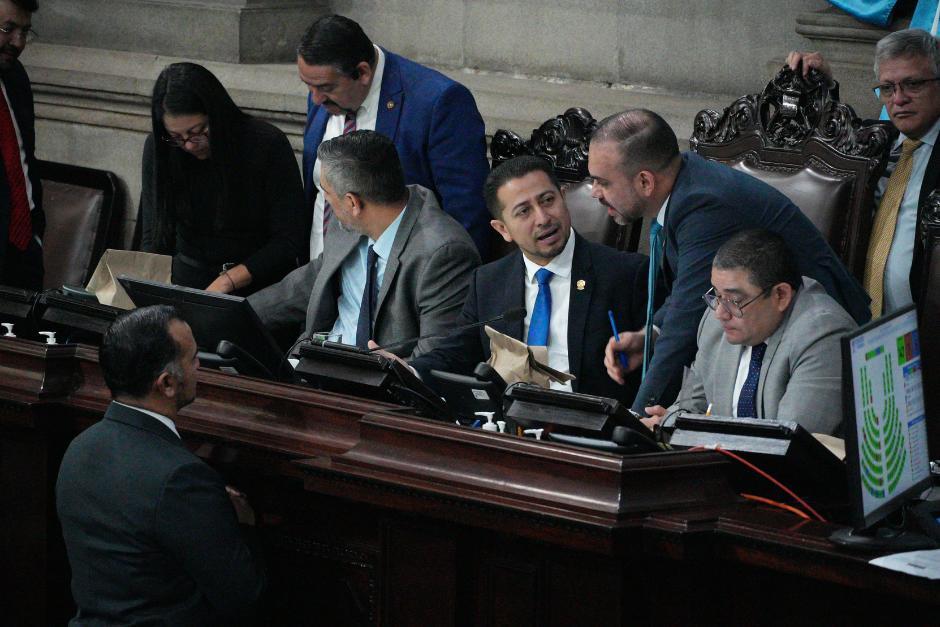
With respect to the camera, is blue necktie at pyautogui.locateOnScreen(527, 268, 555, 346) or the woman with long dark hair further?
the woman with long dark hair

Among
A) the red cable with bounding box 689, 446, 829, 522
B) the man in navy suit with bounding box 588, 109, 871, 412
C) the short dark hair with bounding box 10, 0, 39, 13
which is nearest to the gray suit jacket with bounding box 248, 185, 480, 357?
the man in navy suit with bounding box 588, 109, 871, 412

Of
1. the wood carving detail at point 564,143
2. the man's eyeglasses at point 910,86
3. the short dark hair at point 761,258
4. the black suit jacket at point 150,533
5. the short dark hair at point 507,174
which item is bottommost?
the black suit jacket at point 150,533

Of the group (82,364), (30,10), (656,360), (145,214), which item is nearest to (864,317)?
(656,360)

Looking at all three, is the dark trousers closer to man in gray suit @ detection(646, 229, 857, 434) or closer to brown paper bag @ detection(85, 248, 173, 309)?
brown paper bag @ detection(85, 248, 173, 309)

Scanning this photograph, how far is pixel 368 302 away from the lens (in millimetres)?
3959

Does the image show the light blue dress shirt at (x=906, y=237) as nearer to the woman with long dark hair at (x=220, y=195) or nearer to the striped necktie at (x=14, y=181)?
the woman with long dark hair at (x=220, y=195)

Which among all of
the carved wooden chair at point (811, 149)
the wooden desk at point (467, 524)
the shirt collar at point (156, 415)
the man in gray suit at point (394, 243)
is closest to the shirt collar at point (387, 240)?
the man in gray suit at point (394, 243)

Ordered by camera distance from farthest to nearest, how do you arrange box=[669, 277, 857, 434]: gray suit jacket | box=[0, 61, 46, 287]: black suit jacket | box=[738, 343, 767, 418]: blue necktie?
box=[0, 61, 46, 287]: black suit jacket, box=[738, 343, 767, 418]: blue necktie, box=[669, 277, 857, 434]: gray suit jacket

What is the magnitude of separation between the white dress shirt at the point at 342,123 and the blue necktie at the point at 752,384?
4.74 feet

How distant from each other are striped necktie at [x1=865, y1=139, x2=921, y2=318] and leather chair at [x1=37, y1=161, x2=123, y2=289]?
310 cm

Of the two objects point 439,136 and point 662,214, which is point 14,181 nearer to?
point 439,136

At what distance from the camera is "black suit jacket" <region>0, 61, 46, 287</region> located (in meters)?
4.77

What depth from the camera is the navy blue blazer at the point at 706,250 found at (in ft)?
11.3

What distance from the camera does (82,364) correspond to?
353cm
